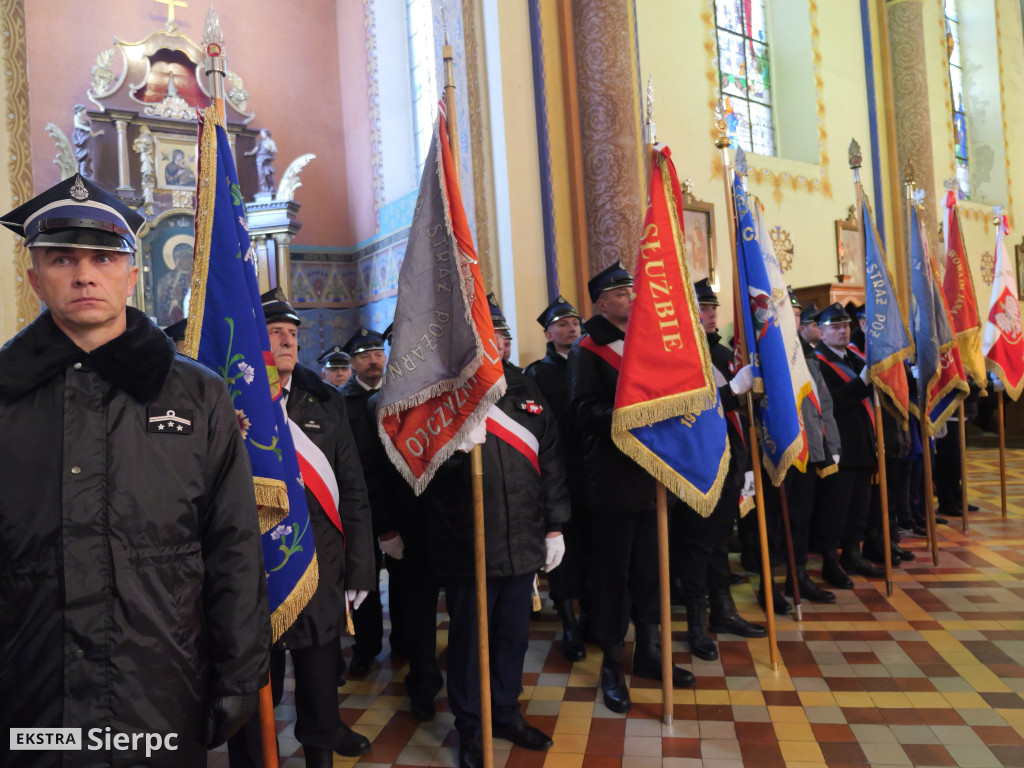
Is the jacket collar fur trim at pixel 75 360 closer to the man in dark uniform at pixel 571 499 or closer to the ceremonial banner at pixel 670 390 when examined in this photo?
the ceremonial banner at pixel 670 390

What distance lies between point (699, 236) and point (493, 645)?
567 cm

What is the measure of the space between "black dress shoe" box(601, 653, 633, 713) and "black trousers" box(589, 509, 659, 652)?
0.07 m

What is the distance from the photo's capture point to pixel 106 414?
148 cm

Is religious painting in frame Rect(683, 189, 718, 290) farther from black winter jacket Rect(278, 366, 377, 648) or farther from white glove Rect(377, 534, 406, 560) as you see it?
black winter jacket Rect(278, 366, 377, 648)

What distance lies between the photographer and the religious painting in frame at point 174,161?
880 centimetres

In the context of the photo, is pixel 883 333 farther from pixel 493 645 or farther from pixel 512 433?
pixel 493 645

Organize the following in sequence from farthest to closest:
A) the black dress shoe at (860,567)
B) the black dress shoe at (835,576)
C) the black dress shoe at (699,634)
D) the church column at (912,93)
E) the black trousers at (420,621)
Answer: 1. the church column at (912,93)
2. the black dress shoe at (860,567)
3. the black dress shoe at (835,576)
4. the black dress shoe at (699,634)
5. the black trousers at (420,621)

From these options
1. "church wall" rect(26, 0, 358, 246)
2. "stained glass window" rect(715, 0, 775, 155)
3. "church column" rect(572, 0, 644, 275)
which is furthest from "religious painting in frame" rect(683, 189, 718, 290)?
"church wall" rect(26, 0, 358, 246)

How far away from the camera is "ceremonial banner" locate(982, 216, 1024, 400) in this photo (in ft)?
20.5

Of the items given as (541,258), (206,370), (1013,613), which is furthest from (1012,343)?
(206,370)

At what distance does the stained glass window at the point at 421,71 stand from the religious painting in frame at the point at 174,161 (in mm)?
2700

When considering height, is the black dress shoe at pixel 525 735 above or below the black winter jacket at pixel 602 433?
below

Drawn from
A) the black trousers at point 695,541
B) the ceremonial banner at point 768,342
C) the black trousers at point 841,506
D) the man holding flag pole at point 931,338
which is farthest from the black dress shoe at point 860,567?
the ceremonial banner at point 768,342

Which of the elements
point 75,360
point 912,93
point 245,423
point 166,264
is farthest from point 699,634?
point 912,93
